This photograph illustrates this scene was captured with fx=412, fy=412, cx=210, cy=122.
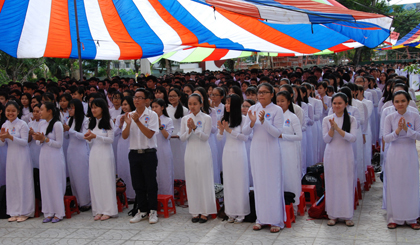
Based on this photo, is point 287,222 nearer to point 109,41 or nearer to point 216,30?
point 216,30

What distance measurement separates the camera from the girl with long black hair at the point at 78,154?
216 inches

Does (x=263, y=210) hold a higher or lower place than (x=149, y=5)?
lower

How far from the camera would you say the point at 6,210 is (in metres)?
5.55

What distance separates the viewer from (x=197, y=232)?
4602 millimetres

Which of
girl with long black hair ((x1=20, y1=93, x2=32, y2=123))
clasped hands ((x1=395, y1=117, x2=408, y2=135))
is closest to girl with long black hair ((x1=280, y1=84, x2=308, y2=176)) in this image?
clasped hands ((x1=395, y1=117, x2=408, y2=135))

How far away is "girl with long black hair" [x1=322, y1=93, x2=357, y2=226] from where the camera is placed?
452cm

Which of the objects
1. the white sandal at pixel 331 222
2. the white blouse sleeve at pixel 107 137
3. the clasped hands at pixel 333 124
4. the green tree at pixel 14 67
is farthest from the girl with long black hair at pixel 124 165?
the green tree at pixel 14 67

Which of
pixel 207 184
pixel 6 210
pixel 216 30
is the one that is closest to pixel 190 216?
pixel 207 184

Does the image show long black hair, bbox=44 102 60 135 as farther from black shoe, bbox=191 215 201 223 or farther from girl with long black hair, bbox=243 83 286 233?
girl with long black hair, bbox=243 83 286 233

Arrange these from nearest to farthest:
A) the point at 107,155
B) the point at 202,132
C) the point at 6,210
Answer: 1. the point at 202,132
2. the point at 107,155
3. the point at 6,210

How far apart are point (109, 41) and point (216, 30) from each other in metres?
2.29

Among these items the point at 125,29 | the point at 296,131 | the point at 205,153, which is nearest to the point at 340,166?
the point at 296,131

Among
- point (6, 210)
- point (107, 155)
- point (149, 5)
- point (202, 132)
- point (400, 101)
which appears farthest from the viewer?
point (149, 5)

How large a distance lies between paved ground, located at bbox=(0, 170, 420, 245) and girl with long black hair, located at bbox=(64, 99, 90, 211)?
1.32ft
